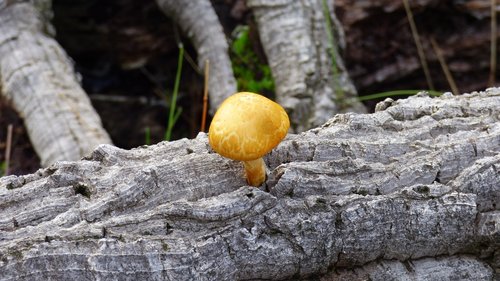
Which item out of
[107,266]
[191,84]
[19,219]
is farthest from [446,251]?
[191,84]

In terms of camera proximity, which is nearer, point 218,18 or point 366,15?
point 366,15

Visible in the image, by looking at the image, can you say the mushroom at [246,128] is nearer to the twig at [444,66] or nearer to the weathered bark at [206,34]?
the weathered bark at [206,34]

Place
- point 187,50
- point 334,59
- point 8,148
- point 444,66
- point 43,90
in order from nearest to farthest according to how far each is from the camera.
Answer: point 43,90 → point 334,59 → point 8,148 → point 444,66 → point 187,50

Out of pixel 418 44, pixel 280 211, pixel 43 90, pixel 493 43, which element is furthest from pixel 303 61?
pixel 280 211

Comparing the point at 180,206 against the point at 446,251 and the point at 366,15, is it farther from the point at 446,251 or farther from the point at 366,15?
the point at 366,15

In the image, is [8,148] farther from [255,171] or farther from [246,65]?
[255,171]
